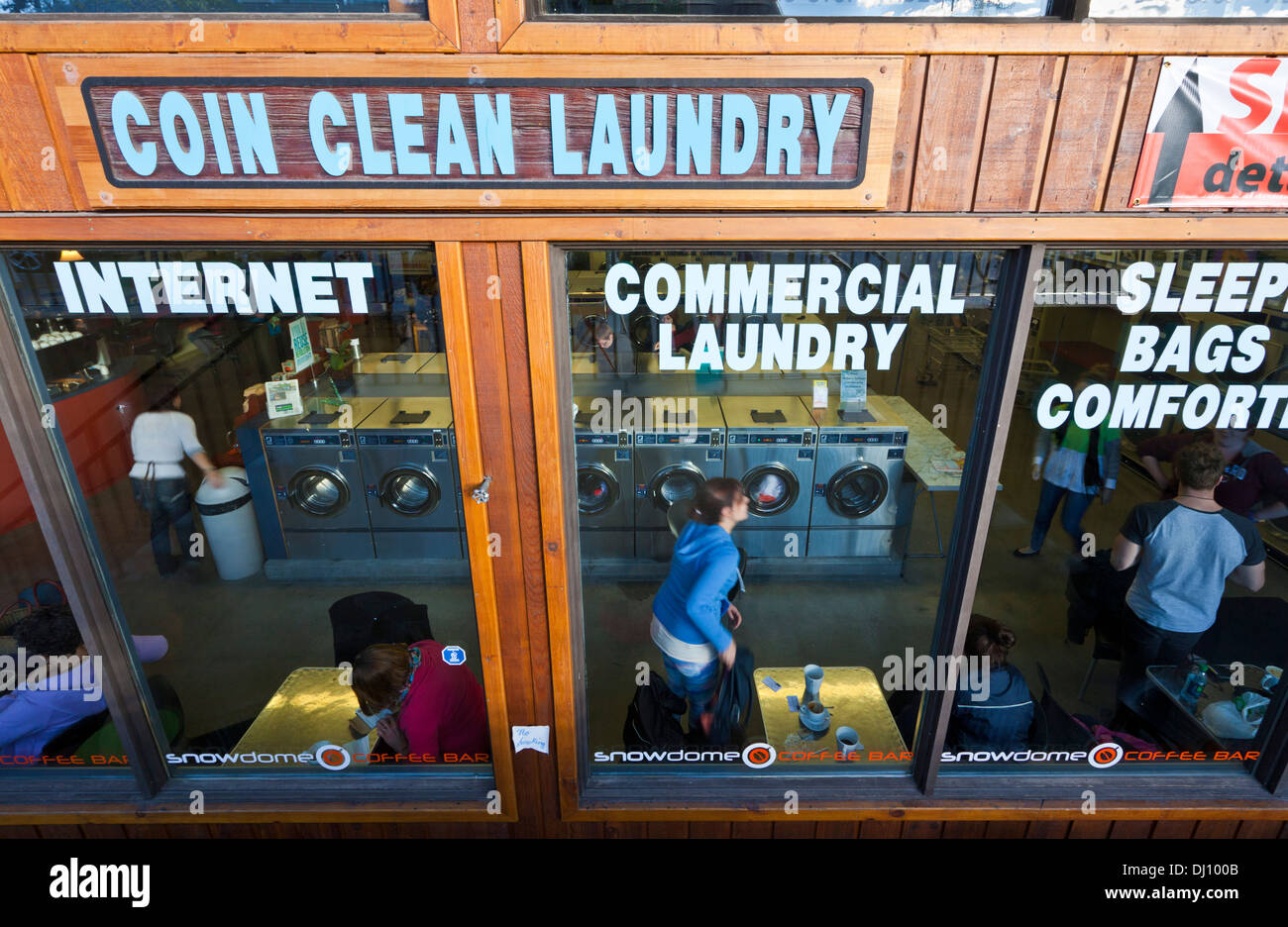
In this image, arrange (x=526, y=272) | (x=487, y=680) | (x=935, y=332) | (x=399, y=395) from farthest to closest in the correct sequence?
1. (x=935, y=332)
2. (x=399, y=395)
3. (x=487, y=680)
4. (x=526, y=272)

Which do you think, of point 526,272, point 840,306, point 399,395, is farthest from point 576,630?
point 399,395

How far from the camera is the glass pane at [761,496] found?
8.15 ft

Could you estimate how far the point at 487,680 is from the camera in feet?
9.11

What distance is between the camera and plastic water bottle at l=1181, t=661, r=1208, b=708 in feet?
10.5

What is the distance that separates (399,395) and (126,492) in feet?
10.2

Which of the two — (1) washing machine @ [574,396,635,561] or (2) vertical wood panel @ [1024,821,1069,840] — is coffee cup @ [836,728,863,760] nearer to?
(2) vertical wood panel @ [1024,821,1069,840]

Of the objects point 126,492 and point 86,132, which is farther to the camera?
point 126,492

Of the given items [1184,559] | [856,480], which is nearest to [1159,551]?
[1184,559]

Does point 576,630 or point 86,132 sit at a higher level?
point 86,132

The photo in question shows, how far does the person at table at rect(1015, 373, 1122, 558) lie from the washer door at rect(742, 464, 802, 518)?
2.10 m

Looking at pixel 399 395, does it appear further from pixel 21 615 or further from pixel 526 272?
pixel 526 272

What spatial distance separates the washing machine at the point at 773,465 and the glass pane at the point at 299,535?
2.50m

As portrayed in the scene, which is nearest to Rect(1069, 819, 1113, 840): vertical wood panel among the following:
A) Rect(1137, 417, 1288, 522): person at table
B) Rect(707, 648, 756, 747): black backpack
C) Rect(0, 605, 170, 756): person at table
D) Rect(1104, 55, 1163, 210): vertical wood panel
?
Rect(707, 648, 756, 747): black backpack

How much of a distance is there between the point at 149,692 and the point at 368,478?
304 centimetres
